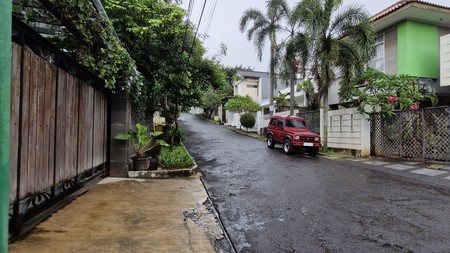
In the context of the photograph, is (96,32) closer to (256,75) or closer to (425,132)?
(425,132)

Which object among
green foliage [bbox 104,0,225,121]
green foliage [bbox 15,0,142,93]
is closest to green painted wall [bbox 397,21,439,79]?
green foliage [bbox 104,0,225,121]

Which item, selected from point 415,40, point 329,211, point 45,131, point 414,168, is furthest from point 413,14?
point 45,131

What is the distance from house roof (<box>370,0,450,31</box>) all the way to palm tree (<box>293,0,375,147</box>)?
1031mm

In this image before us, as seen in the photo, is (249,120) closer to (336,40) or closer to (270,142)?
(270,142)

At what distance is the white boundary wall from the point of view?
1448cm

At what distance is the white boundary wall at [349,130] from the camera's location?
1448 centimetres

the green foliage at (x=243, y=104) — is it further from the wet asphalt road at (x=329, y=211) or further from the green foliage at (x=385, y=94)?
the wet asphalt road at (x=329, y=211)

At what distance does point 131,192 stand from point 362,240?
15.4 feet

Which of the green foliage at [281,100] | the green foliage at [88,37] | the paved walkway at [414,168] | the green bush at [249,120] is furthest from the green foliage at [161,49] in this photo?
the green bush at [249,120]

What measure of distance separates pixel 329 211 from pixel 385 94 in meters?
9.94

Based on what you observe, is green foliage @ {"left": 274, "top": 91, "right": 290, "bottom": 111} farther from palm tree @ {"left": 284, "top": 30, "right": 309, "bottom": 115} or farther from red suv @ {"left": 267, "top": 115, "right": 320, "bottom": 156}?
red suv @ {"left": 267, "top": 115, "right": 320, "bottom": 156}

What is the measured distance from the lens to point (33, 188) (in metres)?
4.25

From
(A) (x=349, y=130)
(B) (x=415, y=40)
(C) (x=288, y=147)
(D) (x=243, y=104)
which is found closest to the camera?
(B) (x=415, y=40)

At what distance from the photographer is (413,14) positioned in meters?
14.3
